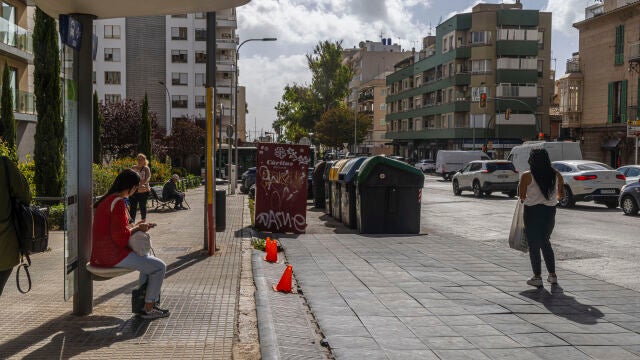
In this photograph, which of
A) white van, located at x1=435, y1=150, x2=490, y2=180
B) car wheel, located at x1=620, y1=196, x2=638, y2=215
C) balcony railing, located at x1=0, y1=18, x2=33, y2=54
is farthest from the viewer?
white van, located at x1=435, y1=150, x2=490, y2=180

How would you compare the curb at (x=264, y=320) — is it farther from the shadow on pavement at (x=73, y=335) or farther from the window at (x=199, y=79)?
the window at (x=199, y=79)

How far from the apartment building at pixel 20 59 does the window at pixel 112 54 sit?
1781 inches

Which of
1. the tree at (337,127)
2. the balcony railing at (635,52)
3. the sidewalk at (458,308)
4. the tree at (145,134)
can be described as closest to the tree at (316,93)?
the tree at (337,127)

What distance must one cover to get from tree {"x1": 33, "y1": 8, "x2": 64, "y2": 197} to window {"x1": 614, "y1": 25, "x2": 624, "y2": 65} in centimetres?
3801

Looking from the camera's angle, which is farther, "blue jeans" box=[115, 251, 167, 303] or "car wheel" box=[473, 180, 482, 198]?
"car wheel" box=[473, 180, 482, 198]

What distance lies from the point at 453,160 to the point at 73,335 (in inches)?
1882

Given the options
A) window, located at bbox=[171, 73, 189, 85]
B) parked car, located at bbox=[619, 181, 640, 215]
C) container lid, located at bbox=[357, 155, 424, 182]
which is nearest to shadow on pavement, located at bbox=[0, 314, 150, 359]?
container lid, located at bbox=[357, 155, 424, 182]

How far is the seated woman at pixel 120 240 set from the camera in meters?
6.18

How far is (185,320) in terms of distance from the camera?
632 centimetres

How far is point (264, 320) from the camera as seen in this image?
6320 millimetres

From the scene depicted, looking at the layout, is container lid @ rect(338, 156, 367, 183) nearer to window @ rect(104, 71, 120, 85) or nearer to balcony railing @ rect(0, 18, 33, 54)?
balcony railing @ rect(0, 18, 33, 54)

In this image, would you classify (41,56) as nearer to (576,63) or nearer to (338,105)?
(576,63)

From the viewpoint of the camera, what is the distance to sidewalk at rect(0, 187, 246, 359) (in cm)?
534

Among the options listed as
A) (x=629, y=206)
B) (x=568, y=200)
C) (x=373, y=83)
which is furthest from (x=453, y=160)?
(x=373, y=83)
